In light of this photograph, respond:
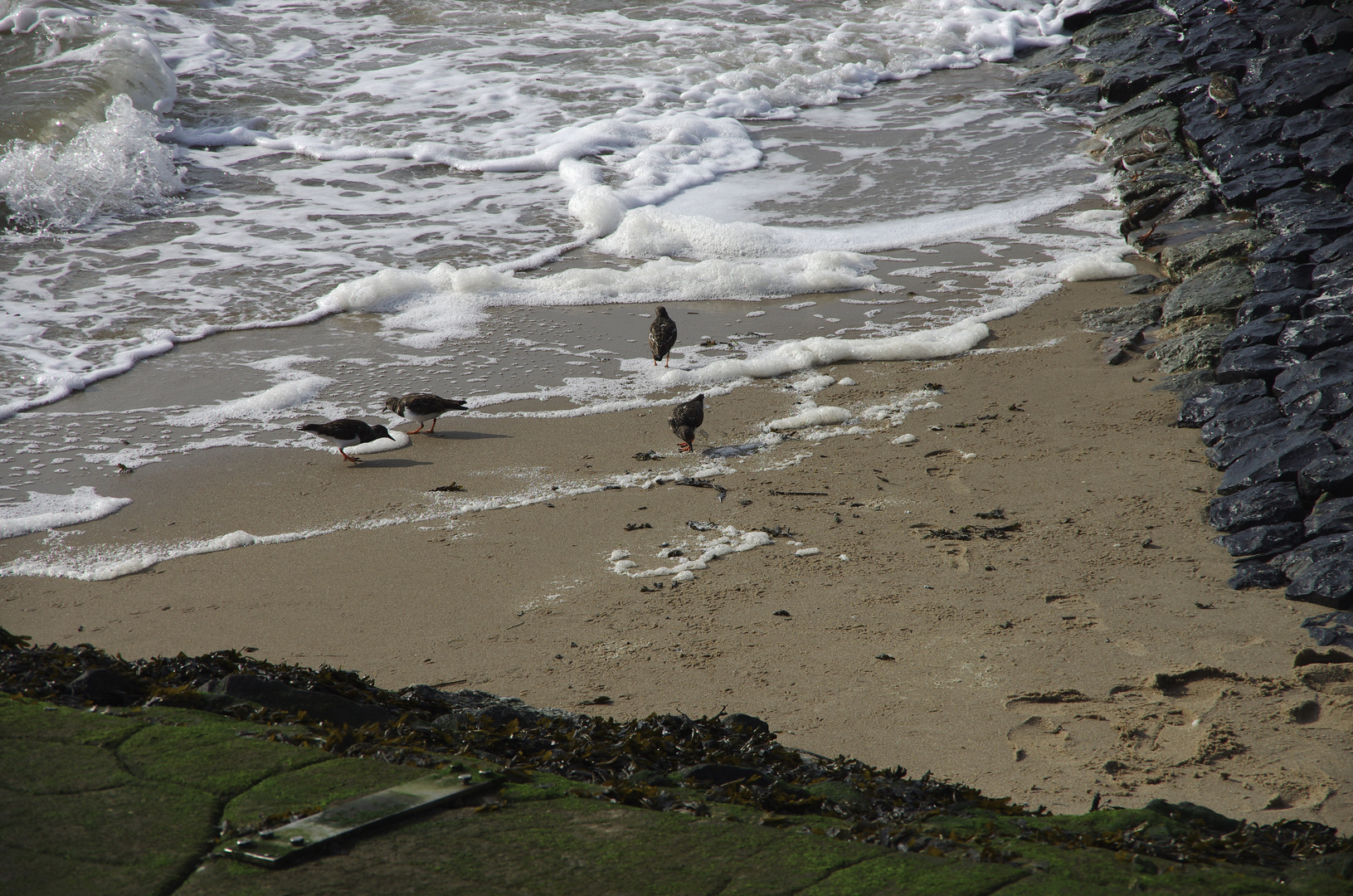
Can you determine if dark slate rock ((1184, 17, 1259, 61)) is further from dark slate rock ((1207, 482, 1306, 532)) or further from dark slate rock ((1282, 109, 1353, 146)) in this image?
dark slate rock ((1207, 482, 1306, 532))

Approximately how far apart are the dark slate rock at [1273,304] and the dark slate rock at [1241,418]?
1285mm

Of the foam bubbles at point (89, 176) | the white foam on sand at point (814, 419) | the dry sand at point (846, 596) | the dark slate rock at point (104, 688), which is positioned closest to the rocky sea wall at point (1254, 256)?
the dry sand at point (846, 596)

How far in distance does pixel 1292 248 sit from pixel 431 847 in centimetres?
873

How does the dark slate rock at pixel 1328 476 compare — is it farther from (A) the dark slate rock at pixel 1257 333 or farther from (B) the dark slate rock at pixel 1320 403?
(A) the dark slate rock at pixel 1257 333

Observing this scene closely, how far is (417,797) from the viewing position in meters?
2.24

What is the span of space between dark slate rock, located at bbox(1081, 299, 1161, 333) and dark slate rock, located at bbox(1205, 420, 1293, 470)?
2.40m

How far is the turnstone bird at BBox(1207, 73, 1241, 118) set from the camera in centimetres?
1205

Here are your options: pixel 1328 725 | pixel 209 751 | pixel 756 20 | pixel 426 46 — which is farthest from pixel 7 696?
pixel 756 20

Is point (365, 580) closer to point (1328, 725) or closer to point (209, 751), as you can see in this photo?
point (209, 751)

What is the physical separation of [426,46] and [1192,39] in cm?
1499

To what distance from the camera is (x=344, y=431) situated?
7094 millimetres

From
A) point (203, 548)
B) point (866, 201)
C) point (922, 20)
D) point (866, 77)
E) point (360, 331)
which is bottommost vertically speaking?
point (203, 548)

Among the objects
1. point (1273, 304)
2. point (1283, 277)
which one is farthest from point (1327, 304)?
point (1283, 277)

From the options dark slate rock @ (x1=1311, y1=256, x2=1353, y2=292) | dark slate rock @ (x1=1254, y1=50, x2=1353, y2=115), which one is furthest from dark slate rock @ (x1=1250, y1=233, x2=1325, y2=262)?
dark slate rock @ (x1=1254, y1=50, x2=1353, y2=115)
